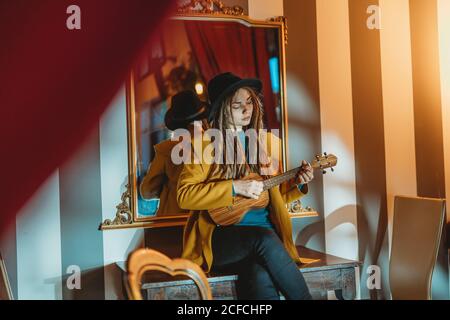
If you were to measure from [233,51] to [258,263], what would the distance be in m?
1.17

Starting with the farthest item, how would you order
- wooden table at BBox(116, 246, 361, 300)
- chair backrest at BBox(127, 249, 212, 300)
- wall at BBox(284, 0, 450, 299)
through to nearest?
Answer: wall at BBox(284, 0, 450, 299)
wooden table at BBox(116, 246, 361, 300)
chair backrest at BBox(127, 249, 212, 300)

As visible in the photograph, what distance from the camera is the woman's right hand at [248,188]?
94.3 inches

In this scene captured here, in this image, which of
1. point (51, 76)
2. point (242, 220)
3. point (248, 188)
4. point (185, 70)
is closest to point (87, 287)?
point (242, 220)

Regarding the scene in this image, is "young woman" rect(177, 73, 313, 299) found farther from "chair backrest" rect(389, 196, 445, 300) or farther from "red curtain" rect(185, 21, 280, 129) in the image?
"chair backrest" rect(389, 196, 445, 300)

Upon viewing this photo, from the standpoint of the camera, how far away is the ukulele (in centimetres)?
242

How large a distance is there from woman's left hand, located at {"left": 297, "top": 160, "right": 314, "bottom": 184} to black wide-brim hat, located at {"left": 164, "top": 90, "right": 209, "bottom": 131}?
57 centimetres

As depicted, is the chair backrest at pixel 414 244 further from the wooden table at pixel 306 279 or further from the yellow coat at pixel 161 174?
the yellow coat at pixel 161 174

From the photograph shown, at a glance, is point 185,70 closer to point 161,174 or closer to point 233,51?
point 233,51

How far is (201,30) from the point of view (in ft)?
8.78

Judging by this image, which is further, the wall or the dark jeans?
the wall

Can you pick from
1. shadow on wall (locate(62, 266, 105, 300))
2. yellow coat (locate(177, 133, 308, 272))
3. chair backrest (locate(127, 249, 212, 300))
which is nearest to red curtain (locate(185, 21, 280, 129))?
yellow coat (locate(177, 133, 308, 272))

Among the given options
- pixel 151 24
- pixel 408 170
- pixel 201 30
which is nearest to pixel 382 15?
pixel 408 170

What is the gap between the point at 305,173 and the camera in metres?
2.49
